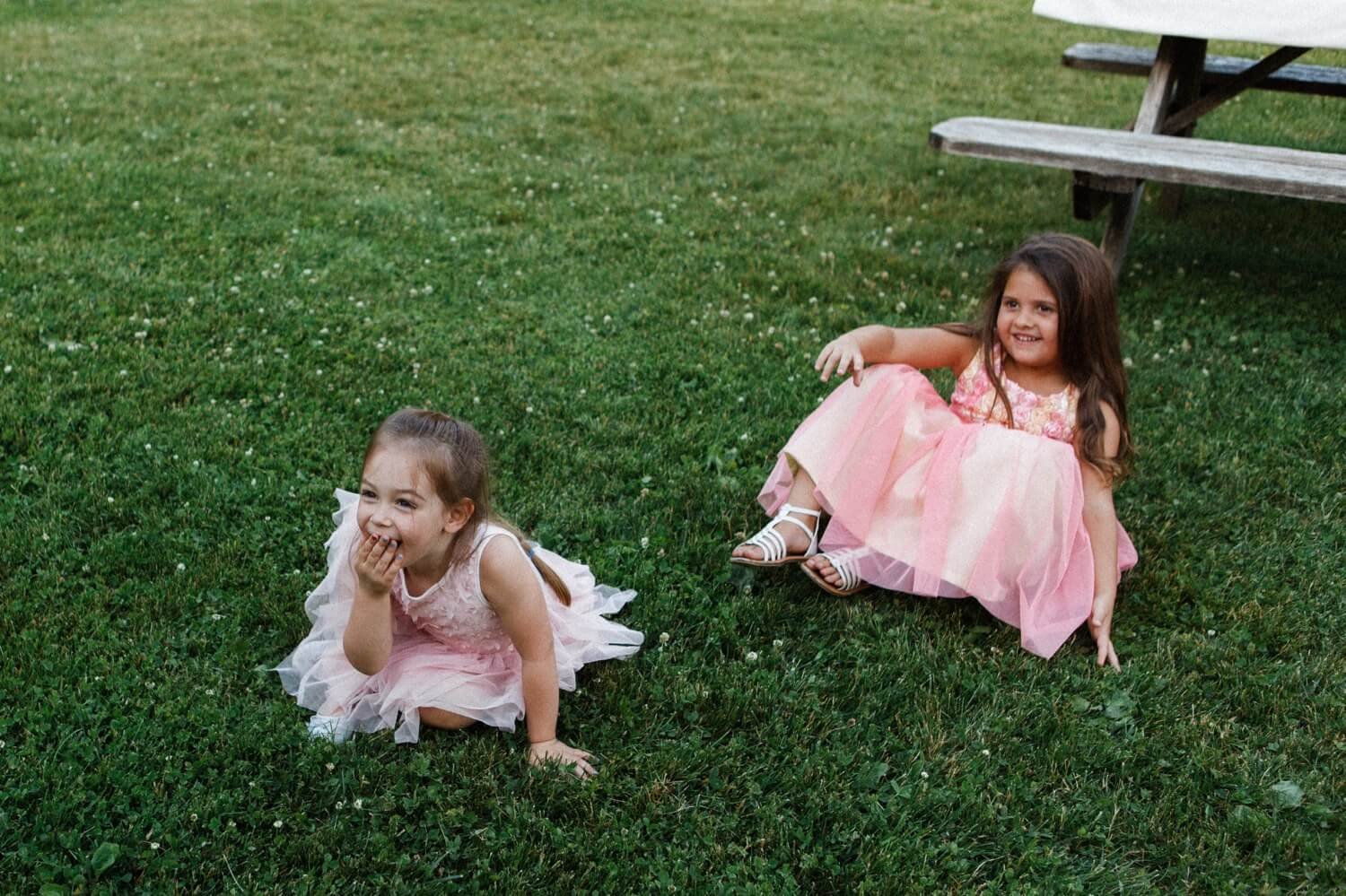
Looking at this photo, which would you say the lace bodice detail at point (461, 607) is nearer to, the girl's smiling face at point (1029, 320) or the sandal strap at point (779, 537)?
the sandal strap at point (779, 537)

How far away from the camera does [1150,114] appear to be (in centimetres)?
716

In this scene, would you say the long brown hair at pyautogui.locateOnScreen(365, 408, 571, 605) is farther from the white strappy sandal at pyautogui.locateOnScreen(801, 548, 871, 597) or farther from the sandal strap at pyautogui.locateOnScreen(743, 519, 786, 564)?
the white strappy sandal at pyautogui.locateOnScreen(801, 548, 871, 597)

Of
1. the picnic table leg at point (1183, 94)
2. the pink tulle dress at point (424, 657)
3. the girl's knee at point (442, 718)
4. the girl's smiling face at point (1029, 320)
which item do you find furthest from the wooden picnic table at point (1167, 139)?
the girl's knee at point (442, 718)

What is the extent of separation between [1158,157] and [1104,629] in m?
3.15

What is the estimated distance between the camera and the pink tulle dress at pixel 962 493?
3.95m

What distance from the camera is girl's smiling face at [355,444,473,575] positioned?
3.12 m

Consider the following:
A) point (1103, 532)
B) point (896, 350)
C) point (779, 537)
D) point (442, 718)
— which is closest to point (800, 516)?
point (779, 537)

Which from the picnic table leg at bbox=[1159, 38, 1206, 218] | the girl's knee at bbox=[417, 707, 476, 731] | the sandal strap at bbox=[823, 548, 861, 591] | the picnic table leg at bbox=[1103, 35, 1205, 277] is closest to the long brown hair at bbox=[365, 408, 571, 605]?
the girl's knee at bbox=[417, 707, 476, 731]

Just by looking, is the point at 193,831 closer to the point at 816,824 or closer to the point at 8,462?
the point at 816,824

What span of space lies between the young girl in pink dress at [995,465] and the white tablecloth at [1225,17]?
301 cm

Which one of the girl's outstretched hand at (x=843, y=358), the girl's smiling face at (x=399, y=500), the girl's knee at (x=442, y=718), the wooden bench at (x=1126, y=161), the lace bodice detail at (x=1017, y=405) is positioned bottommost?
the girl's knee at (x=442, y=718)

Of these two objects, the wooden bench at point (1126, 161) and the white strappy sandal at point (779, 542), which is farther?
the wooden bench at point (1126, 161)

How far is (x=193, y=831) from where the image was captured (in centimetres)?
307

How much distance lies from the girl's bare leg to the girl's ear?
1.11 meters
